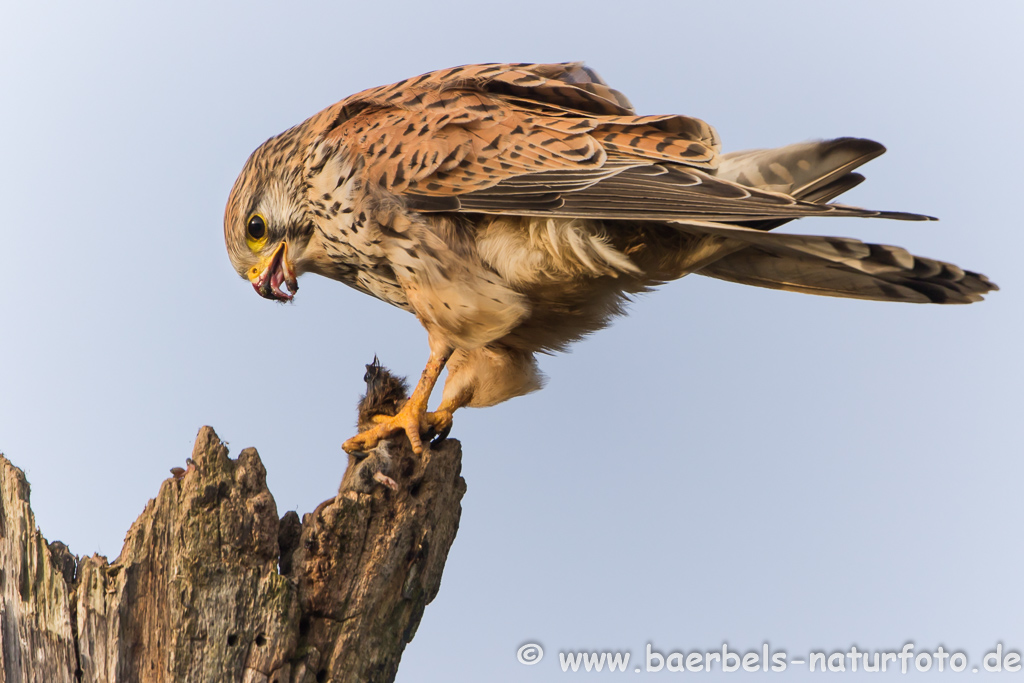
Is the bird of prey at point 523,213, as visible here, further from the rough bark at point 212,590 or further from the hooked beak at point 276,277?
the rough bark at point 212,590

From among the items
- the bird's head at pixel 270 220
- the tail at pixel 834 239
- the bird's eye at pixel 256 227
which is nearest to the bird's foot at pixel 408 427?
the bird's head at pixel 270 220

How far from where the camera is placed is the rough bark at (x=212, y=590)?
2.98 metres

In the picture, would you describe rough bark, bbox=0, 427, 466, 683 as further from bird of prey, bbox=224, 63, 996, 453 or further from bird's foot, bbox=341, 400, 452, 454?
bird of prey, bbox=224, 63, 996, 453

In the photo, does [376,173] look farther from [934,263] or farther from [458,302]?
[934,263]

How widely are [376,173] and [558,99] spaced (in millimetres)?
860

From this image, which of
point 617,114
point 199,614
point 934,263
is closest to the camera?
point 199,614

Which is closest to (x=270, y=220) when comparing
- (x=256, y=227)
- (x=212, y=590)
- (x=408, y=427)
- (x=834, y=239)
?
(x=256, y=227)

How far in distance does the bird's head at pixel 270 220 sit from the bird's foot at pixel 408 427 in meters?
0.80

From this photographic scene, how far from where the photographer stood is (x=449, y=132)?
3672 mm

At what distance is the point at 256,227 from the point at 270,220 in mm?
97

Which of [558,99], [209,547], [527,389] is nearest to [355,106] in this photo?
[558,99]

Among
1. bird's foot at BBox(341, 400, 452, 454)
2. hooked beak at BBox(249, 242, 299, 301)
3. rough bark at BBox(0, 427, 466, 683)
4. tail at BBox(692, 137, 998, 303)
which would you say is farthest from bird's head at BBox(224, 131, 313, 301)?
tail at BBox(692, 137, 998, 303)

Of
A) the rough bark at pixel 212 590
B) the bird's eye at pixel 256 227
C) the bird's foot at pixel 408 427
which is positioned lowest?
the rough bark at pixel 212 590

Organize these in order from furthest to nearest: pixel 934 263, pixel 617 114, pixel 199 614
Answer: pixel 617 114, pixel 934 263, pixel 199 614
